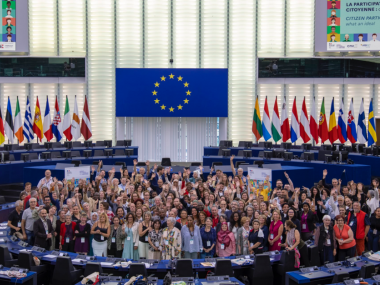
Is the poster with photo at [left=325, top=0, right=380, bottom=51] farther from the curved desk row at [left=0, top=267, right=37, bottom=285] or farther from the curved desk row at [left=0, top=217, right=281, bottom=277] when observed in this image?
the curved desk row at [left=0, top=267, right=37, bottom=285]

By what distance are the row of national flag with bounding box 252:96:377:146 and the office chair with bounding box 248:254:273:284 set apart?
1454 centimetres

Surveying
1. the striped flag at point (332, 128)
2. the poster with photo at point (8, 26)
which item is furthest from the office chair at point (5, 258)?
the poster with photo at point (8, 26)

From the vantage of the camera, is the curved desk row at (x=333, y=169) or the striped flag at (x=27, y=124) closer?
the curved desk row at (x=333, y=169)

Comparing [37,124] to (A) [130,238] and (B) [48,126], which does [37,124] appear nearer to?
(B) [48,126]

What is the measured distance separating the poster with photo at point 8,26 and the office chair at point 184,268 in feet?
68.8

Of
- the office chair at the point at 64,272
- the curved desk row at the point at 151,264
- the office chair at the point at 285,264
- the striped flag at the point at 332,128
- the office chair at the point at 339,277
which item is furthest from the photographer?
the striped flag at the point at 332,128

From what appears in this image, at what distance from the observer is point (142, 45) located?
27203 millimetres

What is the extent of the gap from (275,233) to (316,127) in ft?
46.2

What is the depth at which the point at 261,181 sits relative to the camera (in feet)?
48.1

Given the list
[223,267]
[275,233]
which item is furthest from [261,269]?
[275,233]

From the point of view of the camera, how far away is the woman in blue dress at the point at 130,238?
32.8ft

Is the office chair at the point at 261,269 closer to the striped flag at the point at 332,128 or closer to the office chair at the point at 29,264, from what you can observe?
the office chair at the point at 29,264

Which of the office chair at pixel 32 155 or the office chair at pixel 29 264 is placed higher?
the office chair at pixel 32 155

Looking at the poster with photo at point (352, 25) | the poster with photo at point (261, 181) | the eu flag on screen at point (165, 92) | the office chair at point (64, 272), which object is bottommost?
the office chair at point (64, 272)
